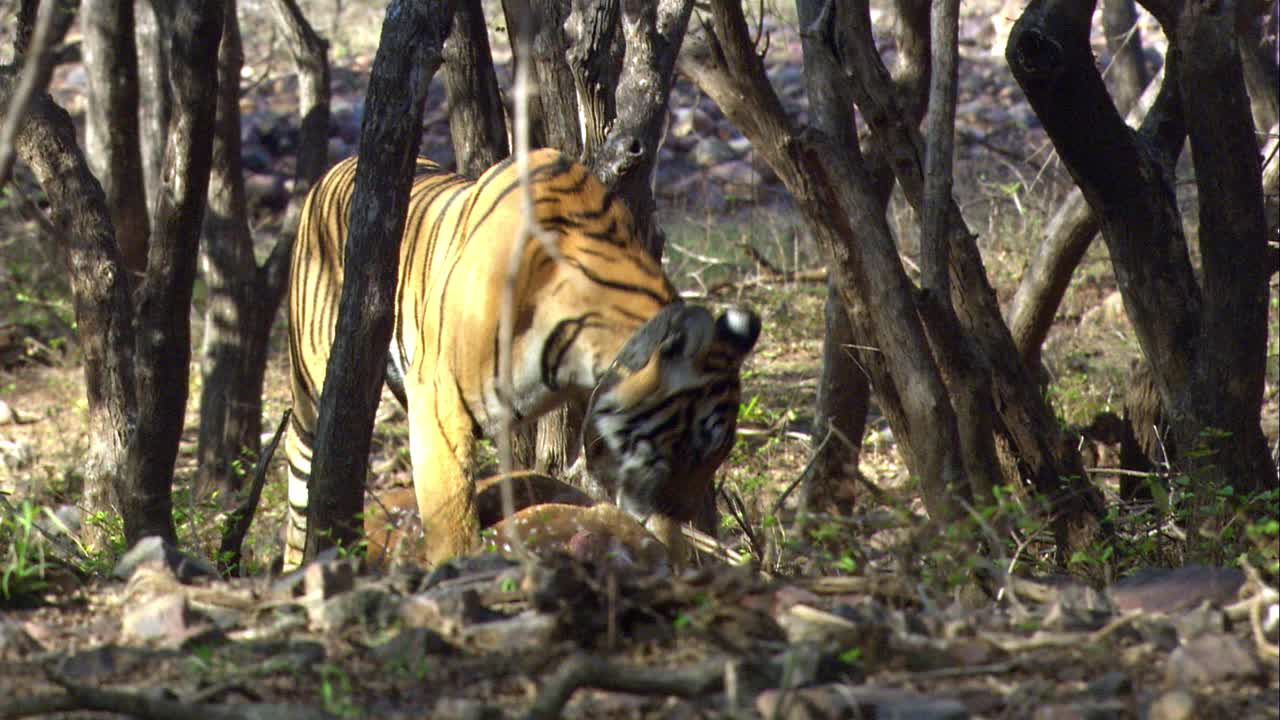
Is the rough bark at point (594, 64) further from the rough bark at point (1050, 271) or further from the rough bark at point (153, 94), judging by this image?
the rough bark at point (153, 94)

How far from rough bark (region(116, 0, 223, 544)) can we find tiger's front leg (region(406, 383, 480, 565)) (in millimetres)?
914

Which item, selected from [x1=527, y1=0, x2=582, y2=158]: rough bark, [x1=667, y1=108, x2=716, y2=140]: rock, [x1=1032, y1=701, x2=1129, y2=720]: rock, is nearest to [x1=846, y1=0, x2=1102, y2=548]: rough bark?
[x1=527, y1=0, x2=582, y2=158]: rough bark

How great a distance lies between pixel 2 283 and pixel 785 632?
10157 mm

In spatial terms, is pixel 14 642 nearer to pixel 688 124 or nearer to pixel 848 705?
pixel 848 705

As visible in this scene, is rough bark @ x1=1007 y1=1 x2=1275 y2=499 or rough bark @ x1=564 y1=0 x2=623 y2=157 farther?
rough bark @ x1=564 y1=0 x2=623 y2=157

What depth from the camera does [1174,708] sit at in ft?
8.38

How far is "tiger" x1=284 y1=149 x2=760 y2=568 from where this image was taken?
14.7ft

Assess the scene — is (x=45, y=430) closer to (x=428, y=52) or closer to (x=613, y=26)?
(x=613, y=26)

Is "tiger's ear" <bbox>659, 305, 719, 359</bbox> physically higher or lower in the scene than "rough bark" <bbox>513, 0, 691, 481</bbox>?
lower

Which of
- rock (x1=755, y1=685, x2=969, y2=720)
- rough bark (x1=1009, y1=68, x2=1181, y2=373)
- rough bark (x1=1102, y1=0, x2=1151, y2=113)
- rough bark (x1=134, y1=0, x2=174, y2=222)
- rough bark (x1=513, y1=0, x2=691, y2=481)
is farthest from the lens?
rough bark (x1=1102, y1=0, x2=1151, y2=113)

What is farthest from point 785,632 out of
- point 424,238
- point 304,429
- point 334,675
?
point 304,429

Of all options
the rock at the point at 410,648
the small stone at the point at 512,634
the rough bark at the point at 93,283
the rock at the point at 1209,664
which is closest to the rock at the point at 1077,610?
the rock at the point at 1209,664

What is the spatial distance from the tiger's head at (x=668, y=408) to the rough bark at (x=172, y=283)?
4.82 ft

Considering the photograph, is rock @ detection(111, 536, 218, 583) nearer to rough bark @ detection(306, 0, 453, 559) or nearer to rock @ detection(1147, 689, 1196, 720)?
rough bark @ detection(306, 0, 453, 559)
